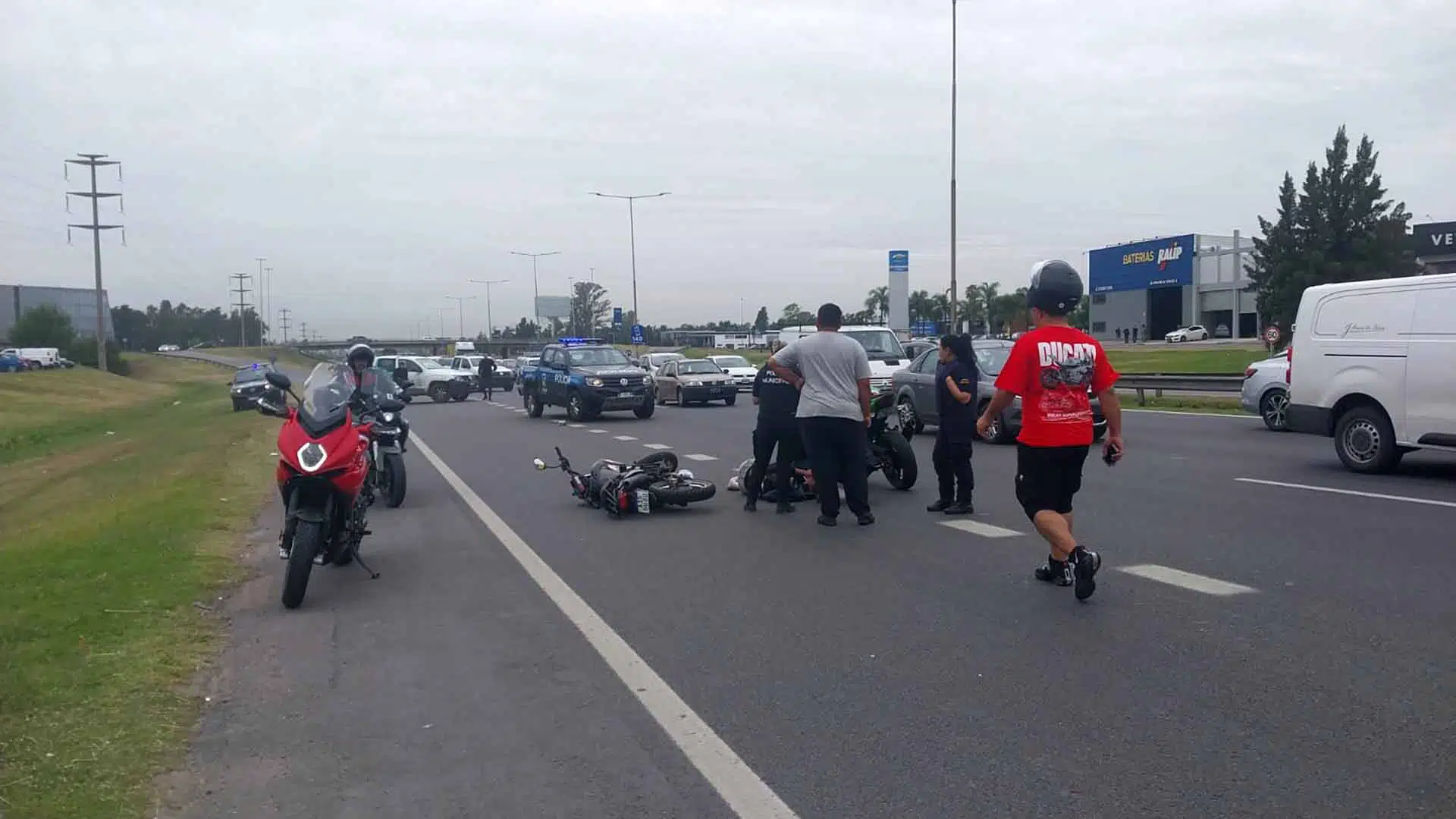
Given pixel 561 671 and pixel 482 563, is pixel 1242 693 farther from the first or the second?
pixel 482 563

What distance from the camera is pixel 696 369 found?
3359 centimetres

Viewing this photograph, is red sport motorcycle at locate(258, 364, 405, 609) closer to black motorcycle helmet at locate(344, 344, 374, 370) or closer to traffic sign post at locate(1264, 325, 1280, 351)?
black motorcycle helmet at locate(344, 344, 374, 370)

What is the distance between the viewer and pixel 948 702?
18.0 ft

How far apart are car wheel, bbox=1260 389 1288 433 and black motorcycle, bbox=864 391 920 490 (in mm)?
9073

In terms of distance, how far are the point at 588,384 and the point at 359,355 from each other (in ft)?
50.7

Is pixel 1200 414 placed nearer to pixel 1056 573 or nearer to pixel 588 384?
pixel 588 384

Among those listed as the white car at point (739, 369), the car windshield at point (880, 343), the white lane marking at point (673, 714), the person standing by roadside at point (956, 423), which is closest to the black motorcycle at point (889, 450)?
the person standing by roadside at point (956, 423)

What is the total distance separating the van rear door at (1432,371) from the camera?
12.4m

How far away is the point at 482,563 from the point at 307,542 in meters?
1.76

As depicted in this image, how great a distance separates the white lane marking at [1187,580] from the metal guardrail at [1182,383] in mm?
17602

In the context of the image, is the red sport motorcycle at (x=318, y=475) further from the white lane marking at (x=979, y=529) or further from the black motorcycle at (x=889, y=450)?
the black motorcycle at (x=889, y=450)

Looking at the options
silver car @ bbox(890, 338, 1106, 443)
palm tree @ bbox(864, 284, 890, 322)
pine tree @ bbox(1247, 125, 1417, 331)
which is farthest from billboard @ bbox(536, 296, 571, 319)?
silver car @ bbox(890, 338, 1106, 443)

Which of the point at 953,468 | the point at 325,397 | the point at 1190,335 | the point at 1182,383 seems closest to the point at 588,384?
the point at 1182,383

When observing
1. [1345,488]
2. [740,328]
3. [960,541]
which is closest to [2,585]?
[960,541]
